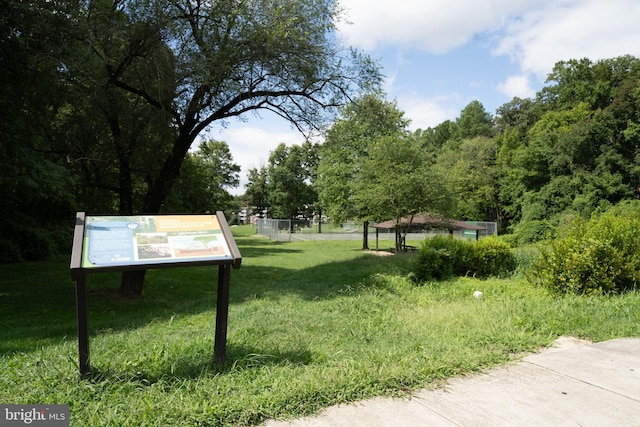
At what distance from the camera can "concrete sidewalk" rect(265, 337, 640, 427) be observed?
2.86 m

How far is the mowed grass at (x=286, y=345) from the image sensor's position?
3.09m

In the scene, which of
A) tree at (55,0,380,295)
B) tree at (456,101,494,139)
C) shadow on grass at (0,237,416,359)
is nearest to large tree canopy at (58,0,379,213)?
tree at (55,0,380,295)

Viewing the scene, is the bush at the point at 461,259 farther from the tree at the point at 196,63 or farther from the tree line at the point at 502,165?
the tree at the point at 196,63

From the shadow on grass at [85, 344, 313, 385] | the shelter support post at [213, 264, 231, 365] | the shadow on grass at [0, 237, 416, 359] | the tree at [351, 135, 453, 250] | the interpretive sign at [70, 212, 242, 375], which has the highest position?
the tree at [351, 135, 453, 250]

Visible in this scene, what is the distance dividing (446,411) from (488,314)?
2916 mm

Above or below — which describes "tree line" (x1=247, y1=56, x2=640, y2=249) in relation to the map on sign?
above

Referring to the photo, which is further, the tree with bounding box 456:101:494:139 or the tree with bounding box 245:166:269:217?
the tree with bounding box 456:101:494:139

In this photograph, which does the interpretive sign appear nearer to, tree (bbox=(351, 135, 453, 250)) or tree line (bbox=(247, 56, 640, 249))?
tree line (bbox=(247, 56, 640, 249))

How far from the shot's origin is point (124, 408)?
2.96 meters

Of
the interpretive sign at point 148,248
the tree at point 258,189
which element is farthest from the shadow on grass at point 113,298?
the tree at point 258,189

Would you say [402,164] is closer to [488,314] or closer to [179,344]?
[488,314]

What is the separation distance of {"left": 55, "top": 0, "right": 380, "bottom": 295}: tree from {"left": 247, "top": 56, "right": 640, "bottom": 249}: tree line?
5.93ft

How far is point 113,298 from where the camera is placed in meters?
10.2

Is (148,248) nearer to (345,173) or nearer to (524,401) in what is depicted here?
(524,401)
